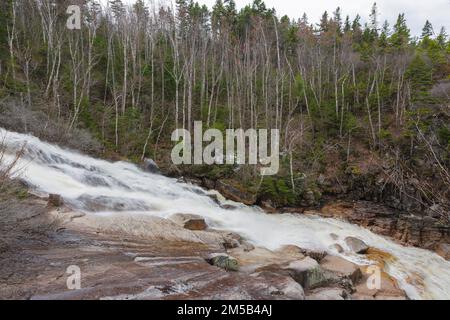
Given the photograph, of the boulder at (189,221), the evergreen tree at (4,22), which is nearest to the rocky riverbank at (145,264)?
the boulder at (189,221)

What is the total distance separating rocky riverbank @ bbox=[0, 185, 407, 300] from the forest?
670 centimetres

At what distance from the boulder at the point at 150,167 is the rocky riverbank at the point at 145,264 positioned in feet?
26.5

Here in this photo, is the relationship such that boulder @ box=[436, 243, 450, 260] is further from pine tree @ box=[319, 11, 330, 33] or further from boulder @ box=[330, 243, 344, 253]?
pine tree @ box=[319, 11, 330, 33]

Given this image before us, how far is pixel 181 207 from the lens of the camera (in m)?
12.2

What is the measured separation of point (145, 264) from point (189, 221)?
4.01 meters

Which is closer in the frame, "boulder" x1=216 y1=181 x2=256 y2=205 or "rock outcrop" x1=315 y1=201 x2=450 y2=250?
"rock outcrop" x1=315 y1=201 x2=450 y2=250

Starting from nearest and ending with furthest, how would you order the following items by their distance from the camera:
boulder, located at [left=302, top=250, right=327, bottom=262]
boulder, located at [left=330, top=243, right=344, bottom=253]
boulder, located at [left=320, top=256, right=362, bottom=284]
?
boulder, located at [left=320, top=256, right=362, bottom=284] < boulder, located at [left=302, top=250, right=327, bottom=262] < boulder, located at [left=330, top=243, right=344, bottom=253]

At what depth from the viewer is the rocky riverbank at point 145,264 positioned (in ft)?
15.5

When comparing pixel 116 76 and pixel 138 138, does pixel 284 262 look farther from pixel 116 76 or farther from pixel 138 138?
pixel 116 76

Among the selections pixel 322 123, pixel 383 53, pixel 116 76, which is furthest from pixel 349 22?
pixel 116 76

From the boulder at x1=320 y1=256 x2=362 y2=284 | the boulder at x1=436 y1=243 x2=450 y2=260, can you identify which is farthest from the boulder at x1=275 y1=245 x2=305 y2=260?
the boulder at x1=436 y1=243 x2=450 y2=260

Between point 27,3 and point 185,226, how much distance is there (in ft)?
88.0

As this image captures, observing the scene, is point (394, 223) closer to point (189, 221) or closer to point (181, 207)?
point (181, 207)

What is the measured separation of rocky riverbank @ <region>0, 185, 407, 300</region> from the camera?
4723 mm
